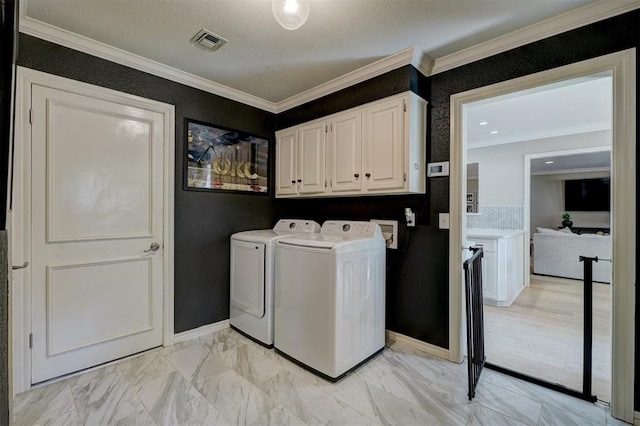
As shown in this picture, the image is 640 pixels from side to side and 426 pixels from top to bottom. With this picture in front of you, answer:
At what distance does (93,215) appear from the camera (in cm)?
221

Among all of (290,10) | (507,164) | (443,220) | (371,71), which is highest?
(371,71)

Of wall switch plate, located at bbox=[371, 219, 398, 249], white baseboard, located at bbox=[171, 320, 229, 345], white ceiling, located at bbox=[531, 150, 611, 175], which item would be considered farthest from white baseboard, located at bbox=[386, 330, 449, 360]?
white ceiling, located at bbox=[531, 150, 611, 175]

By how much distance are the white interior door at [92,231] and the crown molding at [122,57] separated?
338 millimetres

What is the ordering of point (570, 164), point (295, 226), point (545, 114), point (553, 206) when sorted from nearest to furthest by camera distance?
point (295, 226) → point (545, 114) → point (570, 164) → point (553, 206)

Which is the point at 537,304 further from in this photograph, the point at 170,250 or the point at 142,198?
the point at 142,198

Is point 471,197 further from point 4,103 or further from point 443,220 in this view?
point 4,103

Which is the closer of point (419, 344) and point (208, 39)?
point (208, 39)

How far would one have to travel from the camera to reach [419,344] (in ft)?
8.21

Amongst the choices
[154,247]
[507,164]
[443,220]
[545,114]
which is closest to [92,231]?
[154,247]

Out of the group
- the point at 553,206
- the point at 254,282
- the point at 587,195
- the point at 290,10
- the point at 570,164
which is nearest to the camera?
the point at 290,10

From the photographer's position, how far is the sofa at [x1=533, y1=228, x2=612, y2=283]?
4.86 metres

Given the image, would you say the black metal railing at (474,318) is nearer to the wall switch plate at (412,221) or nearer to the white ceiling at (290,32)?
the wall switch plate at (412,221)

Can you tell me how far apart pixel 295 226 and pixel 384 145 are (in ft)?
4.06

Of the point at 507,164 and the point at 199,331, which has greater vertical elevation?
the point at 507,164
